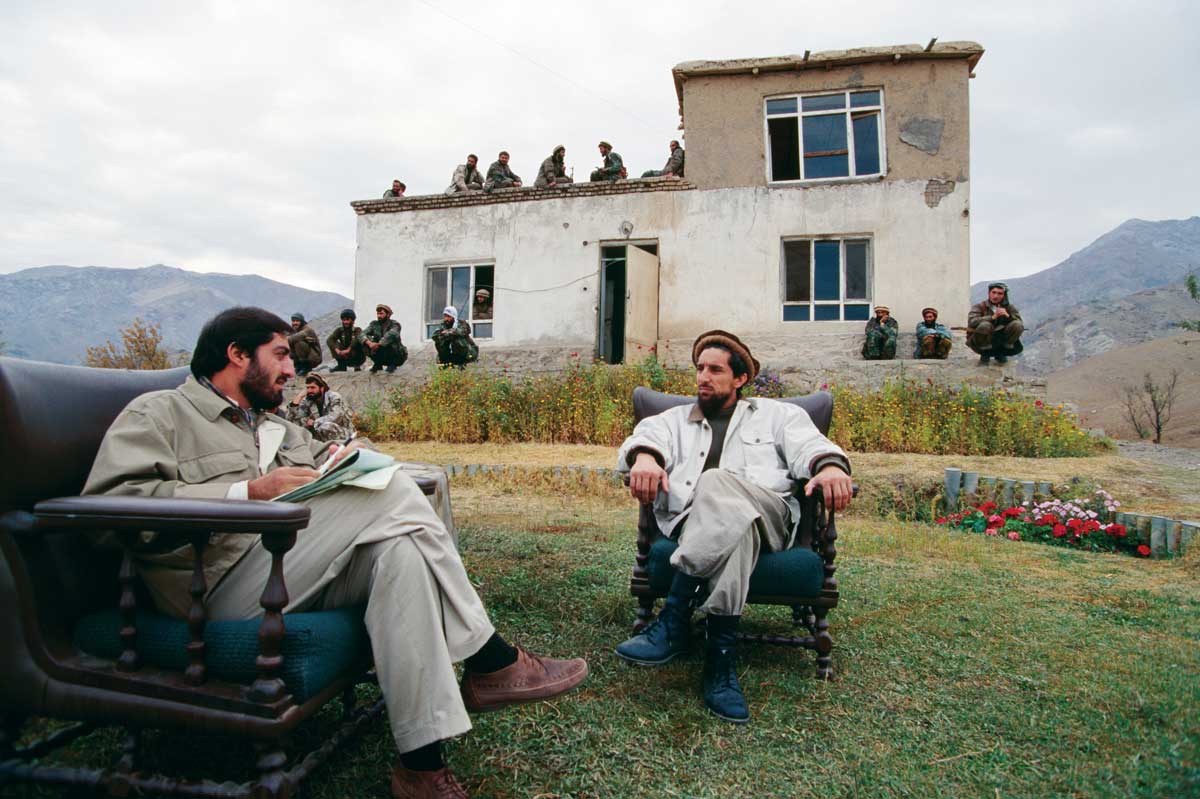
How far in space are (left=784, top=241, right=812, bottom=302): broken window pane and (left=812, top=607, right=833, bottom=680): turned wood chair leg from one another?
462 inches

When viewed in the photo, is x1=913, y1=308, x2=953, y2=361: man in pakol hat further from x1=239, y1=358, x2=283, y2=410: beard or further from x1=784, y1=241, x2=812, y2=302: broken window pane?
x1=239, y1=358, x2=283, y2=410: beard

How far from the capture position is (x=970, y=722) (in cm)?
254

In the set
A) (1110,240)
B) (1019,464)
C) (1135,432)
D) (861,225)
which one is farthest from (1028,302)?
(1019,464)

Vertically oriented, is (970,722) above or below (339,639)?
below

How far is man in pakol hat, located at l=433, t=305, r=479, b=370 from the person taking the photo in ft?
44.3

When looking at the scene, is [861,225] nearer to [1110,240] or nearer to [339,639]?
[339,639]

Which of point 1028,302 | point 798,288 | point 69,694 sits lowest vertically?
point 69,694

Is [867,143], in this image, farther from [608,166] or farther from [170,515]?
[170,515]

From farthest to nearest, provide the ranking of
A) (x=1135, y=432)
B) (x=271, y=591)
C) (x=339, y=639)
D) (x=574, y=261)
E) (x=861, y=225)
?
(x=1135, y=432), (x=574, y=261), (x=861, y=225), (x=339, y=639), (x=271, y=591)

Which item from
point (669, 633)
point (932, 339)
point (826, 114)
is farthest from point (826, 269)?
point (669, 633)

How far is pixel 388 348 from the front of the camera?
13.7 m

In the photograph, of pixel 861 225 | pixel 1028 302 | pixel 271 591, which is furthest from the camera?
pixel 1028 302

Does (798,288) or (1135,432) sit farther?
(1135,432)

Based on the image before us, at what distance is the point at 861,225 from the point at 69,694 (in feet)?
45.7
